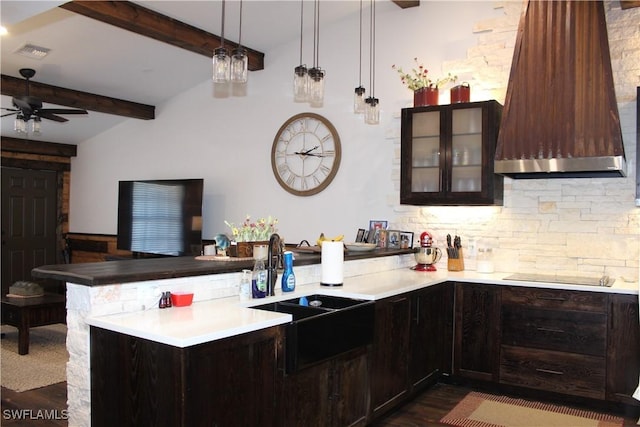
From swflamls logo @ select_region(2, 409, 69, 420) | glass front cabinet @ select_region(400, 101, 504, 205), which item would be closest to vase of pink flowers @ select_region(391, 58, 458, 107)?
glass front cabinet @ select_region(400, 101, 504, 205)

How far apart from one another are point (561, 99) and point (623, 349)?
5.83 feet

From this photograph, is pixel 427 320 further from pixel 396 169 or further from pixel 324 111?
pixel 324 111

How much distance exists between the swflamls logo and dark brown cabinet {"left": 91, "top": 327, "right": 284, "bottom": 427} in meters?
1.35

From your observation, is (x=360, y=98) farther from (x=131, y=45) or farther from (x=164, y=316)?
(x=131, y=45)

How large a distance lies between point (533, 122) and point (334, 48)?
2487 millimetres

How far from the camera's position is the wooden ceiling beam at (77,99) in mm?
5941

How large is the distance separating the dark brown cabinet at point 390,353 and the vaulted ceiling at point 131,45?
122 inches

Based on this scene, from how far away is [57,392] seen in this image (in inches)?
152

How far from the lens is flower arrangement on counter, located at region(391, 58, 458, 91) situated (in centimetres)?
472

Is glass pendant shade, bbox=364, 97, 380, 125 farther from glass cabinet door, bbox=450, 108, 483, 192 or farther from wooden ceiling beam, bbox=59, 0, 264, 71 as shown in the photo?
wooden ceiling beam, bbox=59, 0, 264, 71

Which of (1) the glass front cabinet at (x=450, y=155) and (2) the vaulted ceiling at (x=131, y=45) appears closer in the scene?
(1) the glass front cabinet at (x=450, y=155)

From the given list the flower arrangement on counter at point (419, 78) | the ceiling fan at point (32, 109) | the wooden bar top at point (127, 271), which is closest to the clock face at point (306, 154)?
the flower arrangement on counter at point (419, 78)

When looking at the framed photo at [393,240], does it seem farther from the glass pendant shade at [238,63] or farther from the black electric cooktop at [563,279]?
the glass pendant shade at [238,63]

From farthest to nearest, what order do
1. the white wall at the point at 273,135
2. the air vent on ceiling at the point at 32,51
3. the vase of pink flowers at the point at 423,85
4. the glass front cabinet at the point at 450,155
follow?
the air vent on ceiling at the point at 32,51 < the white wall at the point at 273,135 < the vase of pink flowers at the point at 423,85 < the glass front cabinet at the point at 450,155
